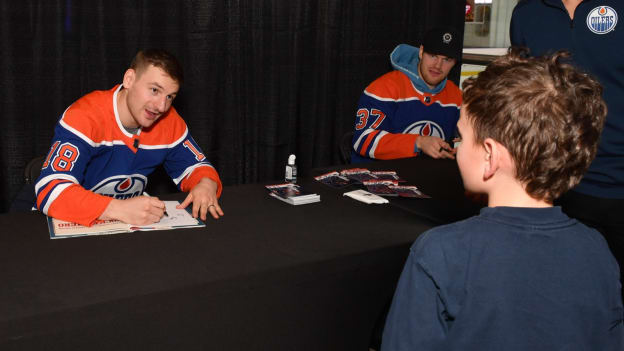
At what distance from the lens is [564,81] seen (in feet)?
3.11

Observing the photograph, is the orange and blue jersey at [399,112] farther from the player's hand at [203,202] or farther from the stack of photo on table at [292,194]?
the player's hand at [203,202]

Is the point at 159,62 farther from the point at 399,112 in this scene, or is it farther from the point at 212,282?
the point at 399,112

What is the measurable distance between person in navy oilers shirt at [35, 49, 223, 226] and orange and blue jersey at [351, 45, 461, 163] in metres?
1.04

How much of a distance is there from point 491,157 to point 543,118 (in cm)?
11

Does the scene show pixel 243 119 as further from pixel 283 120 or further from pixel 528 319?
pixel 528 319

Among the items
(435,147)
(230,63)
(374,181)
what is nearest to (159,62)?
(374,181)

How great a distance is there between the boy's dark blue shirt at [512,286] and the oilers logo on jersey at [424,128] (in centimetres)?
231

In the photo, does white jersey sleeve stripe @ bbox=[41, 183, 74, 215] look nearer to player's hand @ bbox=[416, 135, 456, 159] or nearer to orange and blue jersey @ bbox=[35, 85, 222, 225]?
orange and blue jersey @ bbox=[35, 85, 222, 225]

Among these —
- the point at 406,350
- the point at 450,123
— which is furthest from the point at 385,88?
the point at 406,350

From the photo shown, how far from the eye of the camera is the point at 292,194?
2078 millimetres

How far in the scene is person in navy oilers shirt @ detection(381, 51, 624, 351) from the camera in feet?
3.00

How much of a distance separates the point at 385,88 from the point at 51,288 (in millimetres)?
2298

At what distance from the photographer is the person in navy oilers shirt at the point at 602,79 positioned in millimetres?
1688

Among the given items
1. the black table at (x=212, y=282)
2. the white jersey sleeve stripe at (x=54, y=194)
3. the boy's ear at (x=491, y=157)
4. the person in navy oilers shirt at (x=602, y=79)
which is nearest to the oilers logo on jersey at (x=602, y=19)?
the person in navy oilers shirt at (x=602, y=79)
